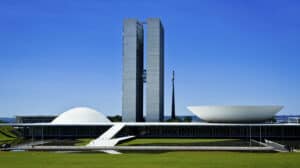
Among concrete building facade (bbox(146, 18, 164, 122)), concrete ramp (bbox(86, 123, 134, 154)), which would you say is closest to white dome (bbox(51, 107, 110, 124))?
concrete ramp (bbox(86, 123, 134, 154))

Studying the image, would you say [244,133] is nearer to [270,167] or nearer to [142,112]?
[142,112]

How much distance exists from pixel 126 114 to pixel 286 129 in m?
23.1

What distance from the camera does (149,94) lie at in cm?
6962

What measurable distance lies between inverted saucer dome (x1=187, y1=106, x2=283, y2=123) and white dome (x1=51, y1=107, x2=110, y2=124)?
15.1 metres

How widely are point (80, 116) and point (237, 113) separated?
21987mm

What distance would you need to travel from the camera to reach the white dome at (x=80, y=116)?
63475mm

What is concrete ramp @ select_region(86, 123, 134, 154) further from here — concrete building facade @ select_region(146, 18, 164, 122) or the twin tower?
concrete building facade @ select_region(146, 18, 164, 122)

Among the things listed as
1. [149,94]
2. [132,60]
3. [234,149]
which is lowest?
[234,149]

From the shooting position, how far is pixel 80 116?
6438 centimetres

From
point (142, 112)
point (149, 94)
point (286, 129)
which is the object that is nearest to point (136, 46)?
point (149, 94)

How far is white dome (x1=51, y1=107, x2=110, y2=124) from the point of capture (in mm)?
63475

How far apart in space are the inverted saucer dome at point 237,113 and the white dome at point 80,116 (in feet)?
49.4

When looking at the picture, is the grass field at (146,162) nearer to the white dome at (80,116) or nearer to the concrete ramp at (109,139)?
the concrete ramp at (109,139)

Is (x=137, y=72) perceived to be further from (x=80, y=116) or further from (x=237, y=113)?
(x=237, y=113)
